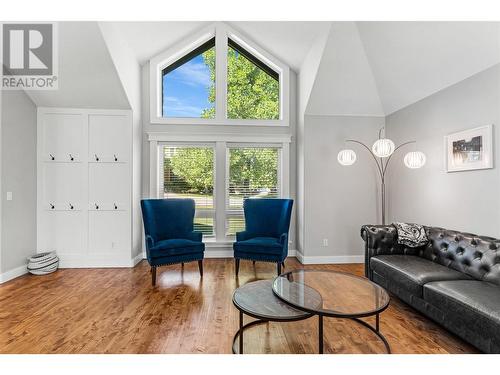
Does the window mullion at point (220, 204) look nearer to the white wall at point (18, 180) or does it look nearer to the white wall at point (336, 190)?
the white wall at point (336, 190)

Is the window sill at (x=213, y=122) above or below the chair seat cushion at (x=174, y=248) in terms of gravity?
above

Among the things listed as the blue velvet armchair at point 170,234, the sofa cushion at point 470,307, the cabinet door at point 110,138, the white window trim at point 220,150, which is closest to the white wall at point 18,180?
the cabinet door at point 110,138

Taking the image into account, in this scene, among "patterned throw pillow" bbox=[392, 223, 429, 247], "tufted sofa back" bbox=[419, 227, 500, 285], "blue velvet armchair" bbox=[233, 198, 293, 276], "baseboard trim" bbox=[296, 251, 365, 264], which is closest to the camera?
"tufted sofa back" bbox=[419, 227, 500, 285]

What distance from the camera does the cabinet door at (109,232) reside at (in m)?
4.20

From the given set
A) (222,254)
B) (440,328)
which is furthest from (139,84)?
(440,328)

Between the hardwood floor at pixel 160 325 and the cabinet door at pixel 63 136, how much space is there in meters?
1.82

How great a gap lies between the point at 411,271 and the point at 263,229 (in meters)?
2.09

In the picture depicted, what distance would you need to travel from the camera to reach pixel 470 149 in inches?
114

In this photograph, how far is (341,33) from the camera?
3594mm

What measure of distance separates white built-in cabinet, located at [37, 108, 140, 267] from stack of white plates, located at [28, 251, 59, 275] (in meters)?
0.18

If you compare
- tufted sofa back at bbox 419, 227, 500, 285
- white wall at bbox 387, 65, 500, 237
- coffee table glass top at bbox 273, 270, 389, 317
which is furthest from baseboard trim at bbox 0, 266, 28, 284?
white wall at bbox 387, 65, 500, 237

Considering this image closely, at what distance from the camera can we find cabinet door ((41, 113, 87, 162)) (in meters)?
4.12

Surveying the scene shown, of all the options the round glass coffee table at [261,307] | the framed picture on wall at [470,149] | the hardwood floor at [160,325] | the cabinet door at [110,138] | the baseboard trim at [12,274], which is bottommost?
the hardwood floor at [160,325]

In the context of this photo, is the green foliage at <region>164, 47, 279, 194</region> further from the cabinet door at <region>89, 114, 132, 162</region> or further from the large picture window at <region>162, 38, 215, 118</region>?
the cabinet door at <region>89, 114, 132, 162</region>
